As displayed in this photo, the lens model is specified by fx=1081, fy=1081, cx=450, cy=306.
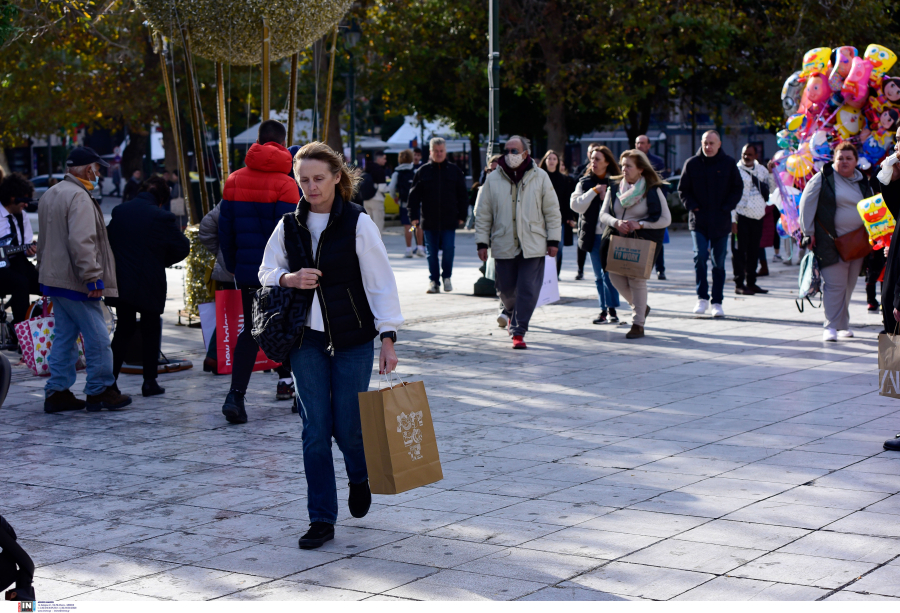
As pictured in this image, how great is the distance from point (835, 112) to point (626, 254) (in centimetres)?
409

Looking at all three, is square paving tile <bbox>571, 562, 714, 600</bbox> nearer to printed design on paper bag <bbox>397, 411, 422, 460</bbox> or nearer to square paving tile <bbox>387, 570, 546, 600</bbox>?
square paving tile <bbox>387, 570, 546, 600</bbox>

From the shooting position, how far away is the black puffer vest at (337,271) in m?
4.59

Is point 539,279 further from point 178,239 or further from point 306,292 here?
point 306,292

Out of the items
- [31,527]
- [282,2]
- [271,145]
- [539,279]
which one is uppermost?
[282,2]

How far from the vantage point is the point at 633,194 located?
1062 cm

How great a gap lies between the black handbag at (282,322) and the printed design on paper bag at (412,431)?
1.88 feet

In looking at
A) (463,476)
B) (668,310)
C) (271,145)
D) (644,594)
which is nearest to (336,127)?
(668,310)

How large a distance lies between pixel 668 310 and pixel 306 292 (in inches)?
332

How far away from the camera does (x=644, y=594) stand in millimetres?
3947

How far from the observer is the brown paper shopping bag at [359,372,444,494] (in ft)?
14.5

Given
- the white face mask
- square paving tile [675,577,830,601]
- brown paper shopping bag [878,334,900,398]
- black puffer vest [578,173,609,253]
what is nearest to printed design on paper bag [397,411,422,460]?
square paving tile [675,577,830,601]

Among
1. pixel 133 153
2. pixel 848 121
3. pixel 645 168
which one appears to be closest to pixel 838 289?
pixel 645 168

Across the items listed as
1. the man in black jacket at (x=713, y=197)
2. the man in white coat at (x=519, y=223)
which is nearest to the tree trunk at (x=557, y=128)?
the man in black jacket at (x=713, y=197)

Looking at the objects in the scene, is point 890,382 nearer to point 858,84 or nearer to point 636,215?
point 636,215
